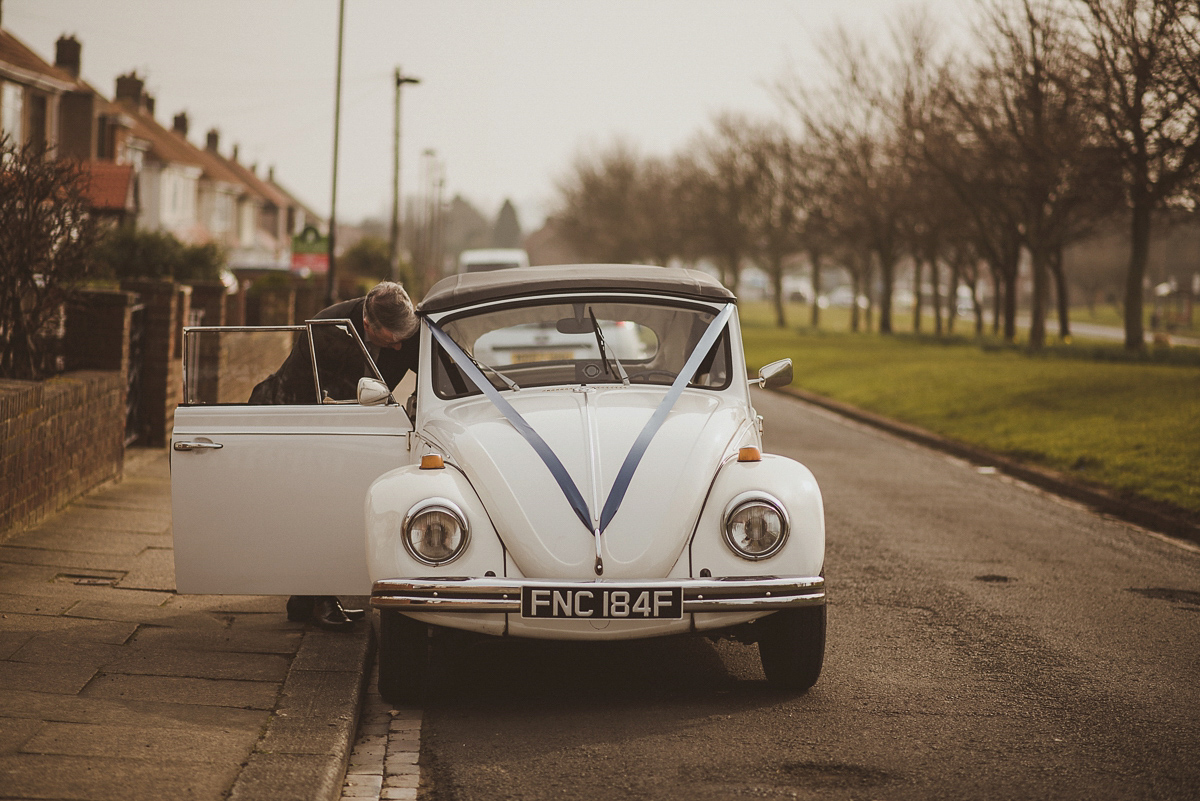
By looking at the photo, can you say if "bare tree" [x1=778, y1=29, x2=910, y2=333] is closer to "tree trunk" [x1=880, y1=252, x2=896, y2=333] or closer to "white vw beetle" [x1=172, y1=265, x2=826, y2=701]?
"tree trunk" [x1=880, y1=252, x2=896, y2=333]

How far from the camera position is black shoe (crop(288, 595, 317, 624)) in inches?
239

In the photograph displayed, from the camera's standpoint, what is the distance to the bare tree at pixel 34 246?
8664 mm

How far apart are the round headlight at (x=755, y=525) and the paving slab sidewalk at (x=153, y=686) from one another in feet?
5.31

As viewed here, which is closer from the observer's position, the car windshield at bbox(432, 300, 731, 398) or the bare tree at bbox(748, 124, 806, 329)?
the car windshield at bbox(432, 300, 731, 398)

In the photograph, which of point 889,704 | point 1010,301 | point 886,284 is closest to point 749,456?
point 889,704

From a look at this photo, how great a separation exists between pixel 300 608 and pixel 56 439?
2.97 metres

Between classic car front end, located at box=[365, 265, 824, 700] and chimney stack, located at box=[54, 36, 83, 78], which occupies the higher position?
chimney stack, located at box=[54, 36, 83, 78]

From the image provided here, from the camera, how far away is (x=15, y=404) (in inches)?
282

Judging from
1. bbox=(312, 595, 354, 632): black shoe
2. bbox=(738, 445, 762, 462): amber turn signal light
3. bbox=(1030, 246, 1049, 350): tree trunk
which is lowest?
bbox=(312, 595, 354, 632): black shoe

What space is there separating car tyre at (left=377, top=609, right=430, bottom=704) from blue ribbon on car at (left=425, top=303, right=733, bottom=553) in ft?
2.74

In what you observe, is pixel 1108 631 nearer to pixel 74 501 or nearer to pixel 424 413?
pixel 424 413

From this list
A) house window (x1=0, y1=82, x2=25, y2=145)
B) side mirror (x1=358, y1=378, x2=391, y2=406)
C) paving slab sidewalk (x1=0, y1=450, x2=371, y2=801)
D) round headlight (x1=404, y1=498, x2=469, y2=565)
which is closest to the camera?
paving slab sidewalk (x1=0, y1=450, x2=371, y2=801)

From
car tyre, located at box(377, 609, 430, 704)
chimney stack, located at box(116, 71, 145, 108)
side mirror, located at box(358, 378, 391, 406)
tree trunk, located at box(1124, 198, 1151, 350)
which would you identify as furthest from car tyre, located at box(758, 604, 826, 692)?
chimney stack, located at box(116, 71, 145, 108)

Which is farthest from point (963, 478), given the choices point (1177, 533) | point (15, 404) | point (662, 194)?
point (662, 194)
